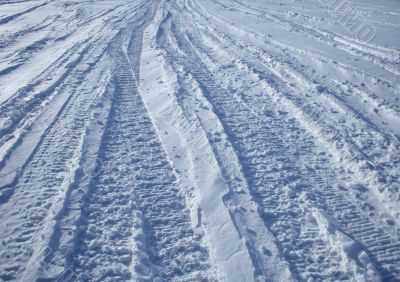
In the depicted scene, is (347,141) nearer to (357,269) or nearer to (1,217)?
(357,269)

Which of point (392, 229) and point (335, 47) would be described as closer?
point (392, 229)

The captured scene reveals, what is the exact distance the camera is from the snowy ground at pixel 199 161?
2982 mm

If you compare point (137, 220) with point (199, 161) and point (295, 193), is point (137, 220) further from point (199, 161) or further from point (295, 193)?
point (295, 193)

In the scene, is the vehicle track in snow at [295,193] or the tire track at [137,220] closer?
the tire track at [137,220]

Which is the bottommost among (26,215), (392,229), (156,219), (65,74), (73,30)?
(392,229)

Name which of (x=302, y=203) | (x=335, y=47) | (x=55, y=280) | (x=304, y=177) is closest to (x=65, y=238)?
(x=55, y=280)

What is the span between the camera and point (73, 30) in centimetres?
955

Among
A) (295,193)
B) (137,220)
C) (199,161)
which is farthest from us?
(199,161)

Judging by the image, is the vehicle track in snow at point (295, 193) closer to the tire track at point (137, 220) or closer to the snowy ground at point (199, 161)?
the snowy ground at point (199, 161)

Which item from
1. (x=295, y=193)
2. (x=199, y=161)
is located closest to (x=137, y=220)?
(x=199, y=161)

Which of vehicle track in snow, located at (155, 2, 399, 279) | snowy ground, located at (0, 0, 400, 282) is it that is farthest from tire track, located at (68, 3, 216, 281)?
vehicle track in snow, located at (155, 2, 399, 279)

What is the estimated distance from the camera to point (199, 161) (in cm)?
416

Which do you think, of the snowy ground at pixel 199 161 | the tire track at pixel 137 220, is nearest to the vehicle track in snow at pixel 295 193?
the snowy ground at pixel 199 161

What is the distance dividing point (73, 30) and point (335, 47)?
6.91 metres
